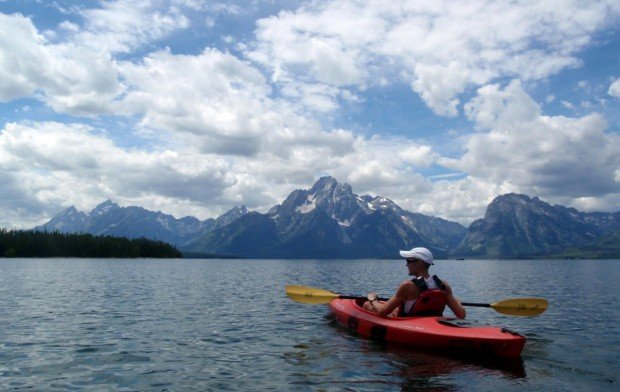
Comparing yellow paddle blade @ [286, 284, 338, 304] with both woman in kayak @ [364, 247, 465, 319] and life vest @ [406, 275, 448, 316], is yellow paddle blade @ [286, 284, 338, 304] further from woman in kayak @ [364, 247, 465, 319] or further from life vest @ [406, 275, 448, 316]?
life vest @ [406, 275, 448, 316]

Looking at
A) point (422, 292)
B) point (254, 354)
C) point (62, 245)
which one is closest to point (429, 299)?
point (422, 292)

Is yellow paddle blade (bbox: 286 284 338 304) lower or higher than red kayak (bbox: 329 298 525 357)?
higher

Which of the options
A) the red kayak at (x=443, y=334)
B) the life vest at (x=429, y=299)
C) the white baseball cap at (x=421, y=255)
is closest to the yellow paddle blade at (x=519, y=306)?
the life vest at (x=429, y=299)

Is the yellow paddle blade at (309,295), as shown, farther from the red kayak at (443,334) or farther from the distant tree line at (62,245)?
the distant tree line at (62,245)

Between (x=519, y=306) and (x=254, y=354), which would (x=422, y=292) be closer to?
(x=519, y=306)

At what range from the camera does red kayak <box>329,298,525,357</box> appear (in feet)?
48.3

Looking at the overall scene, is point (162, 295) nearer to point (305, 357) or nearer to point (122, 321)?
point (122, 321)

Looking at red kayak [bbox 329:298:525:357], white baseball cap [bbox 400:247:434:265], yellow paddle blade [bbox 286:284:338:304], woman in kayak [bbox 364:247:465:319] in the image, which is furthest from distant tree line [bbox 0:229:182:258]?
white baseball cap [bbox 400:247:434:265]

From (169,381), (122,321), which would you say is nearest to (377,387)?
(169,381)

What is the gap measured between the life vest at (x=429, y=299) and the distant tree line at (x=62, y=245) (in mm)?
177738

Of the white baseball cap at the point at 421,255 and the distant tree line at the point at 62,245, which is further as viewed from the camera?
the distant tree line at the point at 62,245

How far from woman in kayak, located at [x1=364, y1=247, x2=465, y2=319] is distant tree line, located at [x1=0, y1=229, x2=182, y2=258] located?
177370 millimetres

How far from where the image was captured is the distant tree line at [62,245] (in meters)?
162

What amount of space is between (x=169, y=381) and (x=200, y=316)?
13.3 m
